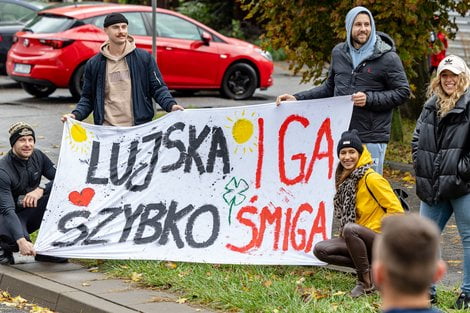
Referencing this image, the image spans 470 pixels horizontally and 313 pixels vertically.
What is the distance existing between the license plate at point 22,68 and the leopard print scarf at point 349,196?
1161 centimetres

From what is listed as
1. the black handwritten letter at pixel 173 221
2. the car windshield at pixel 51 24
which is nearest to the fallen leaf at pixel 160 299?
the black handwritten letter at pixel 173 221

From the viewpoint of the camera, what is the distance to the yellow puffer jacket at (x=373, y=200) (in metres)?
7.08

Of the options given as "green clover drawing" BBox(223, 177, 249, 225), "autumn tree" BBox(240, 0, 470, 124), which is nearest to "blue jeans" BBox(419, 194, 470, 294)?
"green clover drawing" BBox(223, 177, 249, 225)

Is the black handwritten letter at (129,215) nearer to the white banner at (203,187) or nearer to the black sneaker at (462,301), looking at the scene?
the white banner at (203,187)

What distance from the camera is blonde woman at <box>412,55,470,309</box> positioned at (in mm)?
6734

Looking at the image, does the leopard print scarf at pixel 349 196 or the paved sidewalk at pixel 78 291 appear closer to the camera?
the paved sidewalk at pixel 78 291

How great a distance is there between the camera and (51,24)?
18594mm

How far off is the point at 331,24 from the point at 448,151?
17.8 feet

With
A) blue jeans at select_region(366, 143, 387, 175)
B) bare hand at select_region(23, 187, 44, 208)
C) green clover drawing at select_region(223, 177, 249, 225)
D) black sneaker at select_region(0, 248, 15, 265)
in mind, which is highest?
blue jeans at select_region(366, 143, 387, 175)

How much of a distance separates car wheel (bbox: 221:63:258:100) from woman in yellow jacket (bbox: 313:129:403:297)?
1215cm

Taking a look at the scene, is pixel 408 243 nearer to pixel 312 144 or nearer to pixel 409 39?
pixel 312 144

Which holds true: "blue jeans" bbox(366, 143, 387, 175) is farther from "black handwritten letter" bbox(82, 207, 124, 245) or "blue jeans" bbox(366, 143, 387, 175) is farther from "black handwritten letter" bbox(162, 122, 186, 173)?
"black handwritten letter" bbox(82, 207, 124, 245)

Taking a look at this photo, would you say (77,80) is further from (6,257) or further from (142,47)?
(6,257)

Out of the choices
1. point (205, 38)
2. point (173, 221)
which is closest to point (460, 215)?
point (173, 221)
